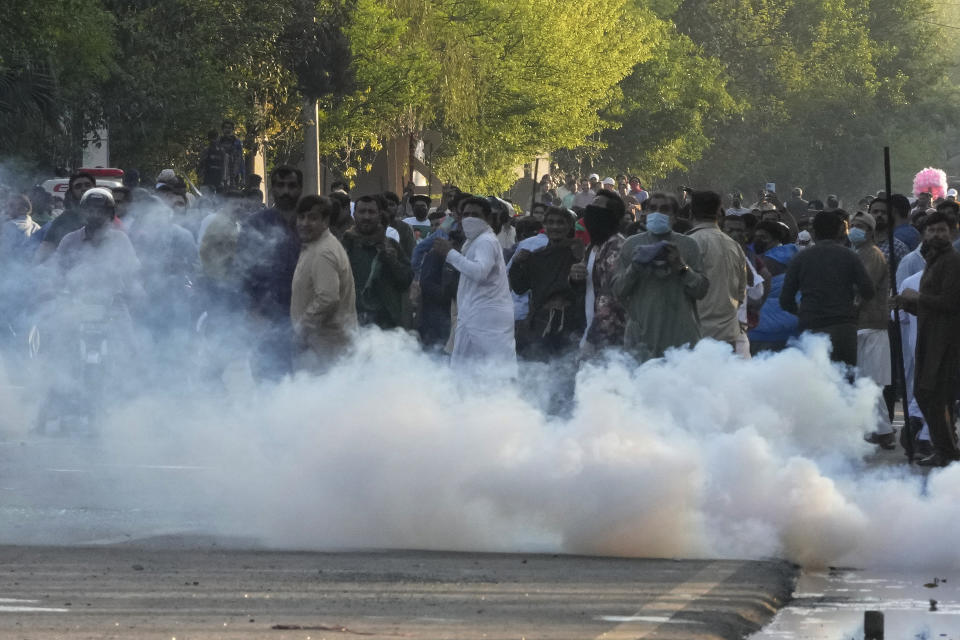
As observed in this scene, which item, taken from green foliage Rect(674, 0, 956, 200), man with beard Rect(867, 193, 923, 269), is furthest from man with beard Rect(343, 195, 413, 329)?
green foliage Rect(674, 0, 956, 200)

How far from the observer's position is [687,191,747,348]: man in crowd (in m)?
11.1

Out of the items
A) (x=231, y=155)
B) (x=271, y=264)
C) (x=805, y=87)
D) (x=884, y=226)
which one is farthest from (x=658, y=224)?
(x=805, y=87)

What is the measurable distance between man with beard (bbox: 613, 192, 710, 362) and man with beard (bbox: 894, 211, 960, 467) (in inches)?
88.7

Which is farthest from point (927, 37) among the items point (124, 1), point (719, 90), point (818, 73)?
point (124, 1)

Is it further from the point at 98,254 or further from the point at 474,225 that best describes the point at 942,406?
the point at 98,254

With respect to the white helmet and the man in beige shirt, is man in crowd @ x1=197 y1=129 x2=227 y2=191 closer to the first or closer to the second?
the white helmet

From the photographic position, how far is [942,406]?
12.3 metres

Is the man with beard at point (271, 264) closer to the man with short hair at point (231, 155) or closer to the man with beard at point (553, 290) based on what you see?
the man with beard at point (553, 290)

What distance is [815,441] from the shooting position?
9.66m

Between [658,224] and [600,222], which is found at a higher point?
[600,222]

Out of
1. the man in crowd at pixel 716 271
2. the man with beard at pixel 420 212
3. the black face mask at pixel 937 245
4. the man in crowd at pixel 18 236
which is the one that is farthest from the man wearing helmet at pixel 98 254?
the man with beard at pixel 420 212

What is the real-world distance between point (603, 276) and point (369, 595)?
159 inches

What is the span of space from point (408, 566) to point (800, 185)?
68.4m

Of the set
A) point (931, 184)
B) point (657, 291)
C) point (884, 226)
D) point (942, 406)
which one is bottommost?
point (942, 406)
